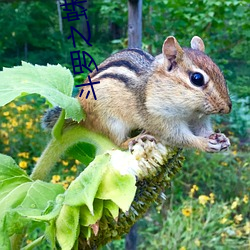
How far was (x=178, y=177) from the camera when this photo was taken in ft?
9.39

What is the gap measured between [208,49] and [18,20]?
1659 mm

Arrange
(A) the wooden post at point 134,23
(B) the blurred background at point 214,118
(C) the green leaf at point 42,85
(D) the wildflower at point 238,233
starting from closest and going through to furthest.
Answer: (C) the green leaf at point 42,85 < (A) the wooden post at point 134,23 < (B) the blurred background at point 214,118 < (D) the wildflower at point 238,233

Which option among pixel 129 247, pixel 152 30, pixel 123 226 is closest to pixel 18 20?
pixel 152 30

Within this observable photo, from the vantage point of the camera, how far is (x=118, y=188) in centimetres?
52

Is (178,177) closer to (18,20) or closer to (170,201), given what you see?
(170,201)

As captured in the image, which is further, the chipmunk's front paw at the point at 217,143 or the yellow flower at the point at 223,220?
the yellow flower at the point at 223,220

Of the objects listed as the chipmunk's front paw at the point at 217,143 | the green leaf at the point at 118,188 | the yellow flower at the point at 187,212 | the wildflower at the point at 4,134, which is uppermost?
the green leaf at the point at 118,188

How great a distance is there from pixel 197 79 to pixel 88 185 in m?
0.32

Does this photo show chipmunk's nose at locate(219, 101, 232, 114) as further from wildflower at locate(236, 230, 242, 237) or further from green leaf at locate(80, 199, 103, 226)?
wildflower at locate(236, 230, 242, 237)

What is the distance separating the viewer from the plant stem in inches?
26.7

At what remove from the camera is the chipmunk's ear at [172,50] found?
2.58ft

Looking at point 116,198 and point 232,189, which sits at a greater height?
point 116,198

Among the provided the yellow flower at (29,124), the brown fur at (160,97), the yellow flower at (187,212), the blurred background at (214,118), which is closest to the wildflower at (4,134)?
the blurred background at (214,118)

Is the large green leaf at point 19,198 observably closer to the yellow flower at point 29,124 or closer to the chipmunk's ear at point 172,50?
the chipmunk's ear at point 172,50
